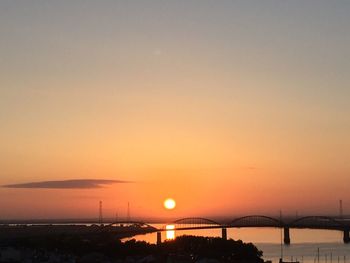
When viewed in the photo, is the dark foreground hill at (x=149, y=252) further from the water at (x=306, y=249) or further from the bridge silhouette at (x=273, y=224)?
the bridge silhouette at (x=273, y=224)

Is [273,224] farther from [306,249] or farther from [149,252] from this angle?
[149,252]

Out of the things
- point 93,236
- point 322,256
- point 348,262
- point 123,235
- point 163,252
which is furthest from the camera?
point 123,235

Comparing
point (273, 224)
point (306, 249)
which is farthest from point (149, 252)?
point (273, 224)

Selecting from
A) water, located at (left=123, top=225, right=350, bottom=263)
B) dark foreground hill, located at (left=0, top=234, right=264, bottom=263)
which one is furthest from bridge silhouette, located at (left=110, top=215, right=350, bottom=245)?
dark foreground hill, located at (left=0, top=234, right=264, bottom=263)

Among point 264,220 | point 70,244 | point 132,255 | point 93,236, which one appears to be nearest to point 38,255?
point 132,255

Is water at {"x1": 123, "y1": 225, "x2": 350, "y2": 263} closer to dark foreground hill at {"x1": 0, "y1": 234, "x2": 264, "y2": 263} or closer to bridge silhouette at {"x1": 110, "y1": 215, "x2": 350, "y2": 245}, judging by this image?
bridge silhouette at {"x1": 110, "y1": 215, "x2": 350, "y2": 245}

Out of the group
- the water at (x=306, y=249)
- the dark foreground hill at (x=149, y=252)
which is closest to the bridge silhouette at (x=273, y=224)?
the water at (x=306, y=249)

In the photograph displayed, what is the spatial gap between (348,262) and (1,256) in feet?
157

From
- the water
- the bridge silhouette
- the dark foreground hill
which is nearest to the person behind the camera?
the dark foreground hill

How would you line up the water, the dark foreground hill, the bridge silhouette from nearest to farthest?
the dark foreground hill
the water
the bridge silhouette

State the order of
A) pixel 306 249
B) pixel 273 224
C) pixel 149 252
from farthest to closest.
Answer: pixel 273 224 < pixel 306 249 < pixel 149 252

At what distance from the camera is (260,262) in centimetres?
6869

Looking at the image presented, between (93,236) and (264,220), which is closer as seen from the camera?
(93,236)

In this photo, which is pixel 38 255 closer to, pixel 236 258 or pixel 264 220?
pixel 236 258
